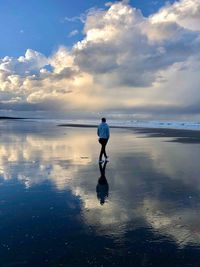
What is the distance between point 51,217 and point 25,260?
2402 millimetres

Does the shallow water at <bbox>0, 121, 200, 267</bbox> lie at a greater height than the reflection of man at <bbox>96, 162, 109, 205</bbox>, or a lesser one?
greater

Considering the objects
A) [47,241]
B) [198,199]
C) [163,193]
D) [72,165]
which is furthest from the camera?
[72,165]

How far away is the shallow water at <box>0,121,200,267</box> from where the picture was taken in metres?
6.15

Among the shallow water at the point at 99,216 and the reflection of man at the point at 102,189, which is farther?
the reflection of man at the point at 102,189

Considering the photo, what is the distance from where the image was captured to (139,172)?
48.6 ft

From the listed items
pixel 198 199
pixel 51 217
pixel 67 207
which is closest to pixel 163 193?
pixel 198 199

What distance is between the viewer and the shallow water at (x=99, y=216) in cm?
615

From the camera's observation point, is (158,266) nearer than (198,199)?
Yes

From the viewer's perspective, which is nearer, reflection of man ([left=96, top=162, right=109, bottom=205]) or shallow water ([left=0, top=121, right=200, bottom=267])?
shallow water ([left=0, top=121, right=200, bottom=267])

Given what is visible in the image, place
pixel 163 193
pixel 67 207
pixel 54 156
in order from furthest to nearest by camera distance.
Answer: pixel 54 156 → pixel 163 193 → pixel 67 207

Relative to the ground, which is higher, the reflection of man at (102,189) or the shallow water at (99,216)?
the shallow water at (99,216)

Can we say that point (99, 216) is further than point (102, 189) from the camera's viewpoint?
No

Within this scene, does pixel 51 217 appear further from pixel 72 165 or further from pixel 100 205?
pixel 72 165

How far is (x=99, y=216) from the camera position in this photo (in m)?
8.38
